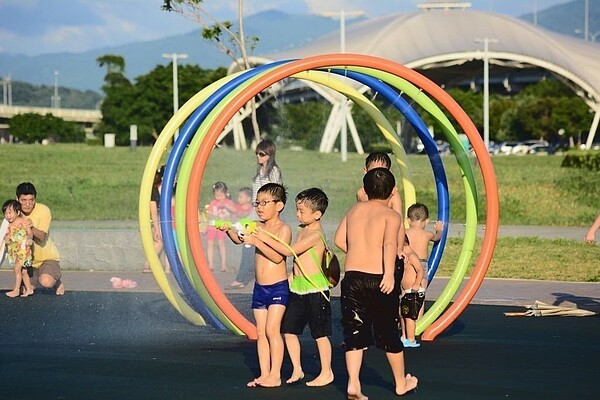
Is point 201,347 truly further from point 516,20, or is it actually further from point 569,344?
point 516,20

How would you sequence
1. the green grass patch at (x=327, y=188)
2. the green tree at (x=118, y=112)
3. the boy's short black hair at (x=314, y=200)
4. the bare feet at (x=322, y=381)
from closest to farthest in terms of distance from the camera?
the bare feet at (x=322, y=381)
the boy's short black hair at (x=314, y=200)
the green grass patch at (x=327, y=188)
the green tree at (x=118, y=112)

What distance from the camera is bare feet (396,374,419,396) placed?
7480 mm

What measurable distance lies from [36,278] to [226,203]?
2.48 m

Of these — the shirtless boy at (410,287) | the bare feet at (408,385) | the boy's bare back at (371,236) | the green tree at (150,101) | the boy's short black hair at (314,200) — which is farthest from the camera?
the green tree at (150,101)

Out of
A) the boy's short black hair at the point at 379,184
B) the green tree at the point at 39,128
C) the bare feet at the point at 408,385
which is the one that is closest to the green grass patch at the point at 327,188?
the boy's short black hair at the point at 379,184

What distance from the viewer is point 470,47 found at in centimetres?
7419

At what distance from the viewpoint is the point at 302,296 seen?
26.2 feet

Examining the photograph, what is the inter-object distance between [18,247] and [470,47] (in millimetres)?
63579

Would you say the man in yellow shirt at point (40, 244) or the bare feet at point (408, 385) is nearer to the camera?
the bare feet at point (408, 385)

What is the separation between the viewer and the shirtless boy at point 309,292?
A: 311 inches

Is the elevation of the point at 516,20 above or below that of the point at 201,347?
above

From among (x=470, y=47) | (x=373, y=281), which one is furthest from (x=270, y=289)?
(x=470, y=47)

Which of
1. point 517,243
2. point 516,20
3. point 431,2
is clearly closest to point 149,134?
point 431,2

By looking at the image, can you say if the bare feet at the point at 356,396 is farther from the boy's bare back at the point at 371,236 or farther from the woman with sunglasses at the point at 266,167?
the woman with sunglasses at the point at 266,167
